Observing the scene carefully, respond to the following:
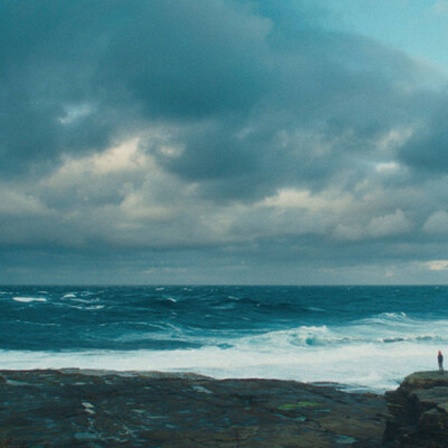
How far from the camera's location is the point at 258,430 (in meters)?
11.4

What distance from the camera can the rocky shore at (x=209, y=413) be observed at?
1045 centimetres

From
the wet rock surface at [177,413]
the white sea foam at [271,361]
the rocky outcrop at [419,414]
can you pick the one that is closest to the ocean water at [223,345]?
the white sea foam at [271,361]

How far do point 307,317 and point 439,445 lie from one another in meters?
55.3

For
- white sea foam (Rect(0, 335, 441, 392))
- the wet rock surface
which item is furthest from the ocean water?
the wet rock surface

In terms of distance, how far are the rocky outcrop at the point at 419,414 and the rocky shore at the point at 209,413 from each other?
0.02 meters

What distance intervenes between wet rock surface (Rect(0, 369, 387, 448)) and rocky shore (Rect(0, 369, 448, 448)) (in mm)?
25

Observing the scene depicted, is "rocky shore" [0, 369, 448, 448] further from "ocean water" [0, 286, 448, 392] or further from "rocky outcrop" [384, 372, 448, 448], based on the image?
"ocean water" [0, 286, 448, 392]

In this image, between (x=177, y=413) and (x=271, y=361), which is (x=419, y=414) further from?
(x=271, y=361)

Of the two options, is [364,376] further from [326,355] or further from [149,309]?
[149,309]

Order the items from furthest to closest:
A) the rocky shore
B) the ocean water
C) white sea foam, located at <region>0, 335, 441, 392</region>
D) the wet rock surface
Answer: the ocean water, white sea foam, located at <region>0, 335, 441, 392</region>, the wet rock surface, the rocky shore

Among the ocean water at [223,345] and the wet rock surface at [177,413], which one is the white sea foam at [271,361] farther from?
the wet rock surface at [177,413]

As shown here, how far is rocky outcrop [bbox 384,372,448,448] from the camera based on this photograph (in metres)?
9.90

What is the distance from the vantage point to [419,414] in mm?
11539

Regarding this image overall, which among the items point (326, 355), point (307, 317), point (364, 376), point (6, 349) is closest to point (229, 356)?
point (326, 355)
